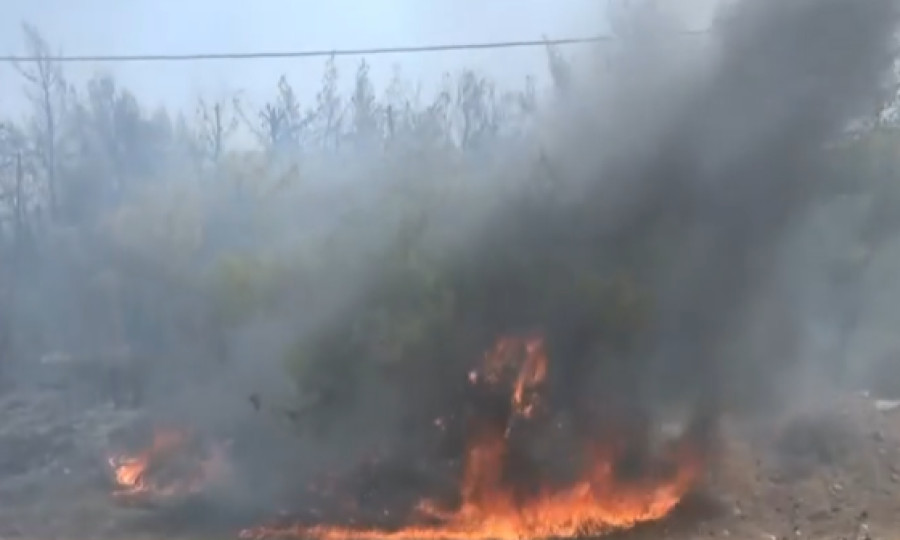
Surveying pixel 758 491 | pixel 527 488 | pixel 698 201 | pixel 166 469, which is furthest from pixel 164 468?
pixel 698 201

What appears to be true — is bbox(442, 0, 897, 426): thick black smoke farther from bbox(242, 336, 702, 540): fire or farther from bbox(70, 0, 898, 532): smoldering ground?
bbox(242, 336, 702, 540): fire

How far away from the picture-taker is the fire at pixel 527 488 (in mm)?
14969

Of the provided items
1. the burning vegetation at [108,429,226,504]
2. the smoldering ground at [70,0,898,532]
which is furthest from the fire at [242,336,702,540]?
the burning vegetation at [108,429,226,504]

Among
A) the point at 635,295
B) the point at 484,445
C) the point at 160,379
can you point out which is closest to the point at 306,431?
the point at 484,445

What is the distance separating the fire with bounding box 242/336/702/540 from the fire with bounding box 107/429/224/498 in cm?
275

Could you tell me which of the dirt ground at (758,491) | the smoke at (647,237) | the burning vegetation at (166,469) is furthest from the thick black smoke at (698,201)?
the burning vegetation at (166,469)

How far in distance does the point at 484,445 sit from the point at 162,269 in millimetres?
11231

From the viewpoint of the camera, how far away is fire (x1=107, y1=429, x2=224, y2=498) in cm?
1767

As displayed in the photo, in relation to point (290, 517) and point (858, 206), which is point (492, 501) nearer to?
point (290, 517)

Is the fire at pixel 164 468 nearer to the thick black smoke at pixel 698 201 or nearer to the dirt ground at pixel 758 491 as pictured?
the dirt ground at pixel 758 491

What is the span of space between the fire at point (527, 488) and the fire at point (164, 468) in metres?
2.75

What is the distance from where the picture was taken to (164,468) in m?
18.3

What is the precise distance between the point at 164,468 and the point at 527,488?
21.7 ft

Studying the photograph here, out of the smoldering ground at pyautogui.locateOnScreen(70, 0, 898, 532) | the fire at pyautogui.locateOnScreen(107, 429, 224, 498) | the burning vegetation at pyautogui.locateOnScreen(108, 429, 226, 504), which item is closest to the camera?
the smoldering ground at pyautogui.locateOnScreen(70, 0, 898, 532)
